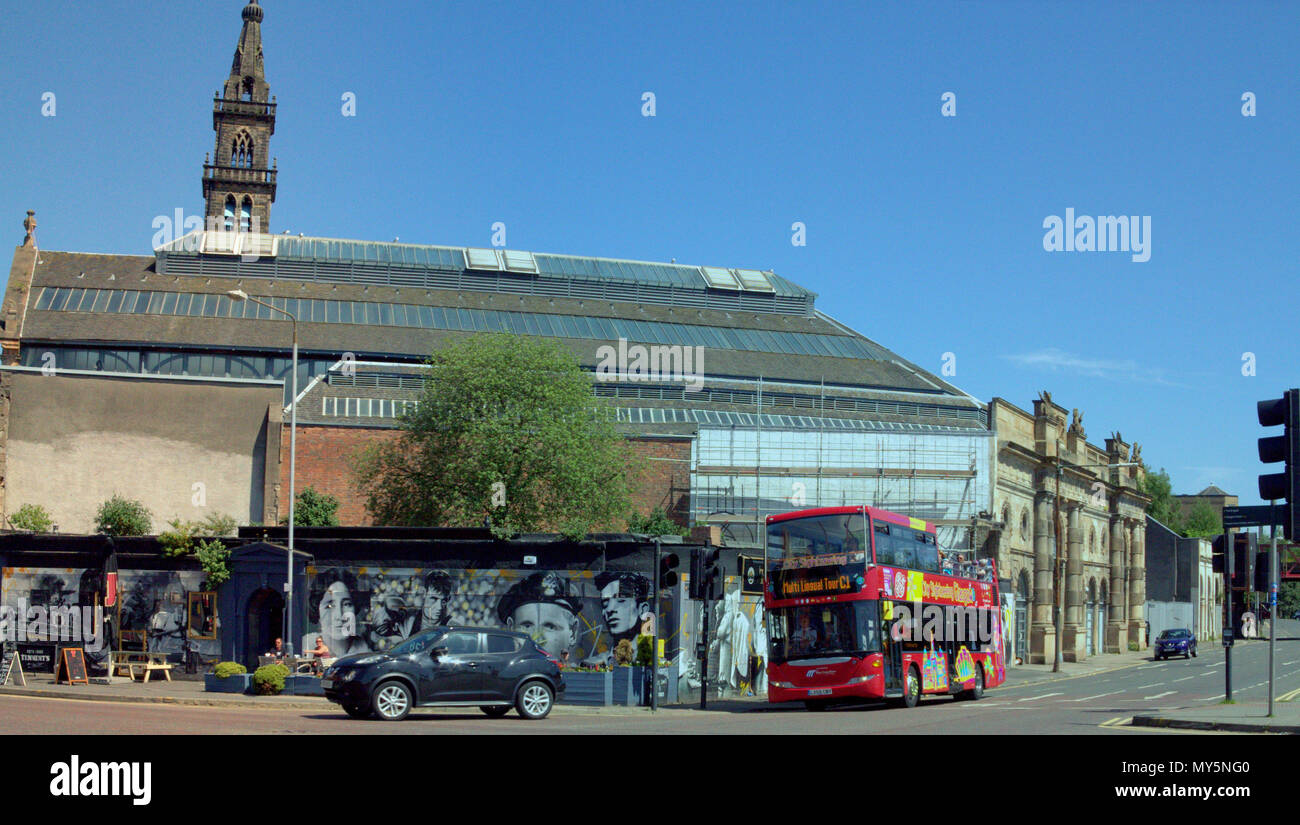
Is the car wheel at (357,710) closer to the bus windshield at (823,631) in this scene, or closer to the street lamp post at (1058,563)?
the bus windshield at (823,631)

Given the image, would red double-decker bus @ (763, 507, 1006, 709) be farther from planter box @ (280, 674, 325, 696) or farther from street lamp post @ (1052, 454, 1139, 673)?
street lamp post @ (1052, 454, 1139, 673)

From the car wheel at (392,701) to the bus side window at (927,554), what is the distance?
13220 millimetres

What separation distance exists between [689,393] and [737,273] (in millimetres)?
17640

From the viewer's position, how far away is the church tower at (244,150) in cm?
8438

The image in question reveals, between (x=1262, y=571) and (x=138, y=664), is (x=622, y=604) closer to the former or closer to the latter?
(x=138, y=664)

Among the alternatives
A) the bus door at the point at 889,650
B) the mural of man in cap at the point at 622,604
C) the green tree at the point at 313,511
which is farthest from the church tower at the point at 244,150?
the bus door at the point at 889,650

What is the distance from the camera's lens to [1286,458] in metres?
17.8

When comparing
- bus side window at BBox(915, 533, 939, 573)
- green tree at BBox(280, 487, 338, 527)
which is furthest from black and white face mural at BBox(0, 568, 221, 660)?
bus side window at BBox(915, 533, 939, 573)

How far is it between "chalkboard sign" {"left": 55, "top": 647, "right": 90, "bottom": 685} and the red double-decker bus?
16009mm

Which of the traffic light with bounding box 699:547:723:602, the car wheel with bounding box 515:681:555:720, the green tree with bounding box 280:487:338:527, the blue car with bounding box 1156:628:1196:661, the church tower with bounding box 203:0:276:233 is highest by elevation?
the church tower with bounding box 203:0:276:233

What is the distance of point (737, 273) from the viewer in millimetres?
78062

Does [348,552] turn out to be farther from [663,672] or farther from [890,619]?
[890,619]

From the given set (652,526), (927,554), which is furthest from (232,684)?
(652,526)

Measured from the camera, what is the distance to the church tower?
3322 inches
